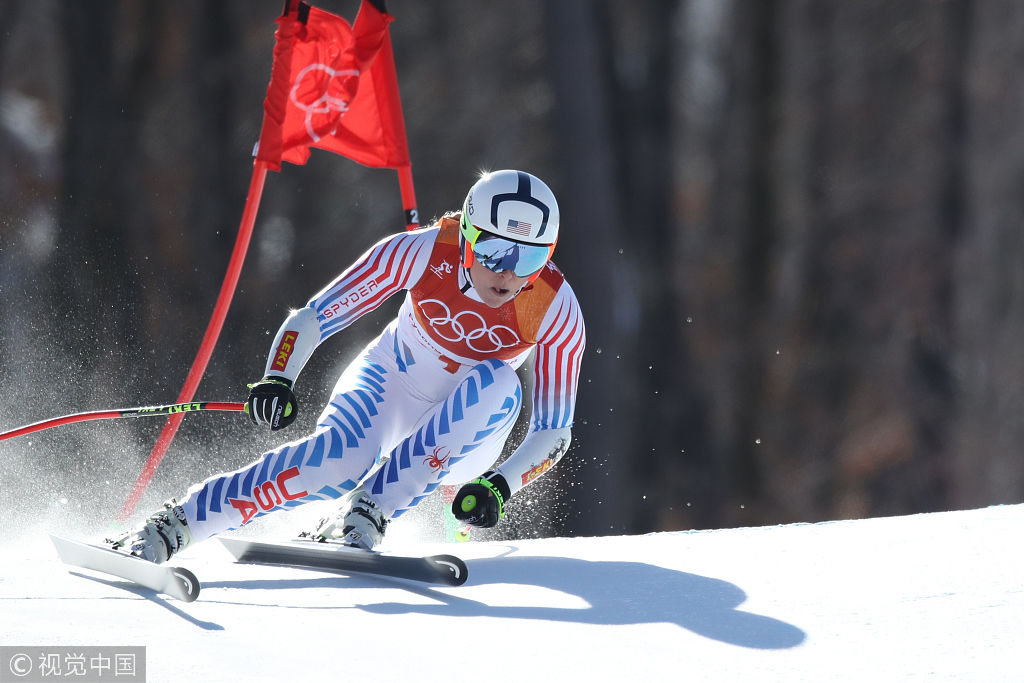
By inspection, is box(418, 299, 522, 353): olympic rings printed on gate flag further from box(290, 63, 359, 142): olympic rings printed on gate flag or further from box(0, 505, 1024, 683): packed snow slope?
box(290, 63, 359, 142): olympic rings printed on gate flag

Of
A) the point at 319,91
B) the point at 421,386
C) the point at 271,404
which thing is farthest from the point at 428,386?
Answer: the point at 319,91

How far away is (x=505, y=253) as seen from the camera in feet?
9.53

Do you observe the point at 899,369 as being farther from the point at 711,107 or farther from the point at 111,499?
the point at 111,499

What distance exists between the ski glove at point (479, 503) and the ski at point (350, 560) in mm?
109

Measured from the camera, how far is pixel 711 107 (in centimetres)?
1797

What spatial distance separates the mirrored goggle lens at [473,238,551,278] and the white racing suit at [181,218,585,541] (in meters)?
0.13

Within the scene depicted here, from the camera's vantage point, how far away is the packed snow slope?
195cm

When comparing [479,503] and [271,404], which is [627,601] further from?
[271,404]

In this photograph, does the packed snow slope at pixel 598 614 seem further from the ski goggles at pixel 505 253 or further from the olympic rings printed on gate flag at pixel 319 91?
the olympic rings printed on gate flag at pixel 319 91

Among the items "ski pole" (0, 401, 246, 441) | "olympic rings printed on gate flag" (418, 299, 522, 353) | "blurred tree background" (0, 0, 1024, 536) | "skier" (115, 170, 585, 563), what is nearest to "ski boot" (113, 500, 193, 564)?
"skier" (115, 170, 585, 563)

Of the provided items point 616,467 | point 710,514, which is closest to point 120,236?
point 616,467

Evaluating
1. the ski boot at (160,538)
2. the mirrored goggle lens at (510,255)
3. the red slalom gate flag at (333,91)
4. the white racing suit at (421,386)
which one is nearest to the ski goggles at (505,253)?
the mirrored goggle lens at (510,255)

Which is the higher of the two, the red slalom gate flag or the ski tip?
the red slalom gate flag

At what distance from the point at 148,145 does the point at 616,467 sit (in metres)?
8.02
